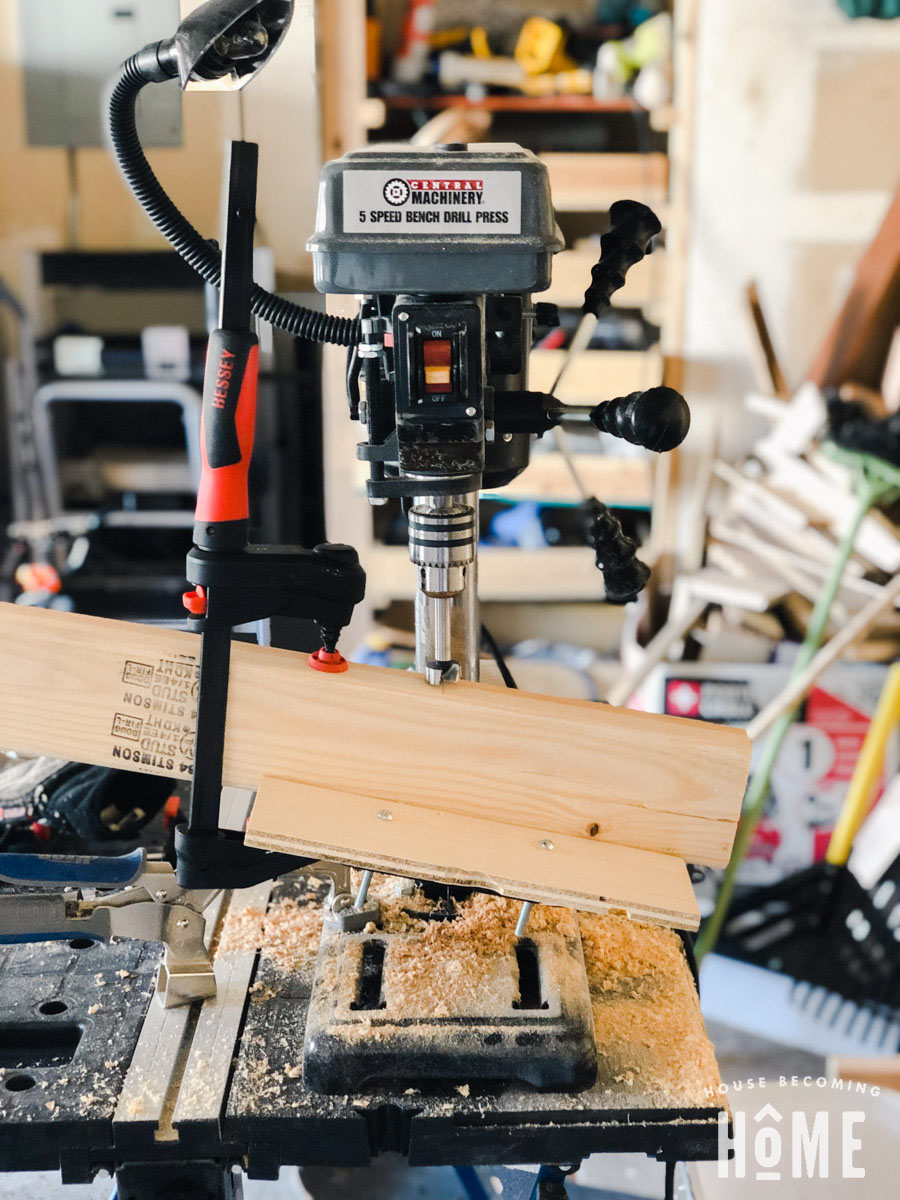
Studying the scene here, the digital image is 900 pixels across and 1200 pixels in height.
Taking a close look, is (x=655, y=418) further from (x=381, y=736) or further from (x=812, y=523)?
(x=812, y=523)

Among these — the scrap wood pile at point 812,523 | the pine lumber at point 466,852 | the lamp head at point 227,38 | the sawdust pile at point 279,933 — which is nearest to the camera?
the lamp head at point 227,38

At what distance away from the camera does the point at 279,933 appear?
1123mm

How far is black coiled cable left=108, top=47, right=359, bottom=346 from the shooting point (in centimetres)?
90

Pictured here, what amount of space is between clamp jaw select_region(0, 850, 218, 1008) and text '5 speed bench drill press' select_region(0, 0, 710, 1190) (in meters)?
0.08

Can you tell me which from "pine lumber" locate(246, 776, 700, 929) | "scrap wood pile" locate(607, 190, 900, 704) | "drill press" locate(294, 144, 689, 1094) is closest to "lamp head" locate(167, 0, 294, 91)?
"drill press" locate(294, 144, 689, 1094)

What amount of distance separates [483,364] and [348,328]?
0.16m

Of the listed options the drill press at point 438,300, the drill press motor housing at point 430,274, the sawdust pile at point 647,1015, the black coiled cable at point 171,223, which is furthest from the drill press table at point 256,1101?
the black coiled cable at point 171,223

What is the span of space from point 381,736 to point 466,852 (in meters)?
0.13

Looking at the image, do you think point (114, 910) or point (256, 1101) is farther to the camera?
point (114, 910)

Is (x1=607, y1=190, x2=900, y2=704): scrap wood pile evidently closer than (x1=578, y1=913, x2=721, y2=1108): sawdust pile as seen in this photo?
No

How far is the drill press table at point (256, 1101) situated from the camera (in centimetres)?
88

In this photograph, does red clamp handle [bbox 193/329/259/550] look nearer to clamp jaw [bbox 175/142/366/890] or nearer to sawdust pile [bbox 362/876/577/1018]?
clamp jaw [bbox 175/142/366/890]

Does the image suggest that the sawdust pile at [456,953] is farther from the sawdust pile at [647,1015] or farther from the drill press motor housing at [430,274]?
the drill press motor housing at [430,274]

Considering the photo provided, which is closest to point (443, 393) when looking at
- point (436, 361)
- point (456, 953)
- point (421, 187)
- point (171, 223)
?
point (436, 361)
